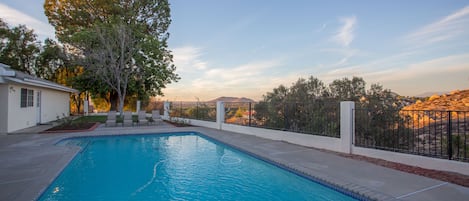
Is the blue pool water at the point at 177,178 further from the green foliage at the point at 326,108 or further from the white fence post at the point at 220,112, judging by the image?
the white fence post at the point at 220,112

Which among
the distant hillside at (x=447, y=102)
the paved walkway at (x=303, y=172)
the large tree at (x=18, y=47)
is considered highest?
the large tree at (x=18, y=47)

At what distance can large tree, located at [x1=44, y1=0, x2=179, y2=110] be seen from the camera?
58.6 feet

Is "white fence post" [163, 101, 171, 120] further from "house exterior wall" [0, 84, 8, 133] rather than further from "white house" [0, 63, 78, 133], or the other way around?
"house exterior wall" [0, 84, 8, 133]

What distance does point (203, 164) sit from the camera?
A: 6.69 meters

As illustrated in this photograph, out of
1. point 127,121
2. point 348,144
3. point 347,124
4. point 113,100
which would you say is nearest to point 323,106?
point 347,124

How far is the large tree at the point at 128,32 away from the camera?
704 inches

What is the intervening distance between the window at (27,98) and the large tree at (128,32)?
4.83 metres

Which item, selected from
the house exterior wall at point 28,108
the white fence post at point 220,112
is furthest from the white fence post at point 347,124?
the house exterior wall at point 28,108

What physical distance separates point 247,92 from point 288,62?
5304 millimetres

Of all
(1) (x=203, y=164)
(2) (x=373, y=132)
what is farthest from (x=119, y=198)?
(2) (x=373, y=132)

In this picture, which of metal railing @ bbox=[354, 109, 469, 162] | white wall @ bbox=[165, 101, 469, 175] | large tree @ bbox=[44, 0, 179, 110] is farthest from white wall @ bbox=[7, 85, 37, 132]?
metal railing @ bbox=[354, 109, 469, 162]

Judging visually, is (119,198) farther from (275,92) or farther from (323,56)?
(323,56)

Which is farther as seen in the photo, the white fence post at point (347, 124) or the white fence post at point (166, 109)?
the white fence post at point (166, 109)

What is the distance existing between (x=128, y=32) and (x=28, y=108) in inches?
306
